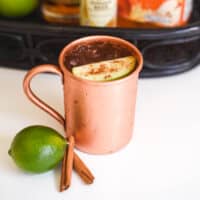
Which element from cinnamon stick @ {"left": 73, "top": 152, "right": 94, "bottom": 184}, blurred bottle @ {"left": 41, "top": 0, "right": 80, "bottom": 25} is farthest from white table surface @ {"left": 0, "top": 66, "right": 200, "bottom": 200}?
blurred bottle @ {"left": 41, "top": 0, "right": 80, "bottom": 25}

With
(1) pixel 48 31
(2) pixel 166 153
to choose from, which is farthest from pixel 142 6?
(2) pixel 166 153

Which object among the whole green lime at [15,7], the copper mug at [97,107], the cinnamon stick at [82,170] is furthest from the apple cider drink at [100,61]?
the whole green lime at [15,7]

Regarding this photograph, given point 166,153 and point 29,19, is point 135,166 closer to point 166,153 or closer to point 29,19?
point 166,153

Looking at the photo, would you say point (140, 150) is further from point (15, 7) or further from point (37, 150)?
point (15, 7)

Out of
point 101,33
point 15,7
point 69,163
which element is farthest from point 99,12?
point 69,163

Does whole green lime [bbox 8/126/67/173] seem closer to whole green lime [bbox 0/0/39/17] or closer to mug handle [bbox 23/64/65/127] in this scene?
mug handle [bbox 23/64/65/127]
